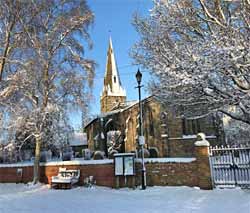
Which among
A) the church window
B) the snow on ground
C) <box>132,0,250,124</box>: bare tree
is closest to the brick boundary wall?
the snow on ground

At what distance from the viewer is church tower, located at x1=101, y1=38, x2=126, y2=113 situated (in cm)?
5406

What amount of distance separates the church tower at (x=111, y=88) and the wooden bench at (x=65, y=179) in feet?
123

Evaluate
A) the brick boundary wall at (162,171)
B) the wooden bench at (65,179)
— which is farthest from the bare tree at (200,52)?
the wooden bench at (65,179)

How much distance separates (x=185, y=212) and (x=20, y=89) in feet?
42.7

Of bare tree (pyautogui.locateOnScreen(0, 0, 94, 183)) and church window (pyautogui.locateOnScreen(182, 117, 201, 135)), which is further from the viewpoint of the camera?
church window (pyautogui.locateOnScreen(182, 117, 201, 135))

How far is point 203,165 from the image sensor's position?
39.5ft

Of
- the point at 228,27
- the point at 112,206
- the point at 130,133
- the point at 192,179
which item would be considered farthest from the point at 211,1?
the point at 130,133

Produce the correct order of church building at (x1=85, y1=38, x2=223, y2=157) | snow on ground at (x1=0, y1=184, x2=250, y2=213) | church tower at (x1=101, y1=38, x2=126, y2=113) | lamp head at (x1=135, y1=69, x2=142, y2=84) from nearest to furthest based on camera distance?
snow on ground at (x1=0, y1=184, x2=250, y2=213) → lamp head at (x1=135, y1=69, x2=142, y2=84) → church building at (x1=85, y1=38, x2=223, y2=157) → church tower at (x1=101, y1=38, x2=126, y2=113)

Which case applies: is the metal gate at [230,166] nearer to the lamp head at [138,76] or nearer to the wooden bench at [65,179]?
the lamp head at [138,76]

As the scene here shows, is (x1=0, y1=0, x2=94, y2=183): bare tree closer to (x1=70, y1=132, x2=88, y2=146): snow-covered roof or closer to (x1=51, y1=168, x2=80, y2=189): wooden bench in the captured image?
(x1=51, y1=168, x2=80, y2=189): wooden bench

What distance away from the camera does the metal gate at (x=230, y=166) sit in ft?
38.0

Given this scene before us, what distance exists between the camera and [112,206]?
9.16 meters

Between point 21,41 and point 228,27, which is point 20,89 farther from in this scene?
point 228,27

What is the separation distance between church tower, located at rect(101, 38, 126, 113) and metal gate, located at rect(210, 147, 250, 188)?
41.8 meters
